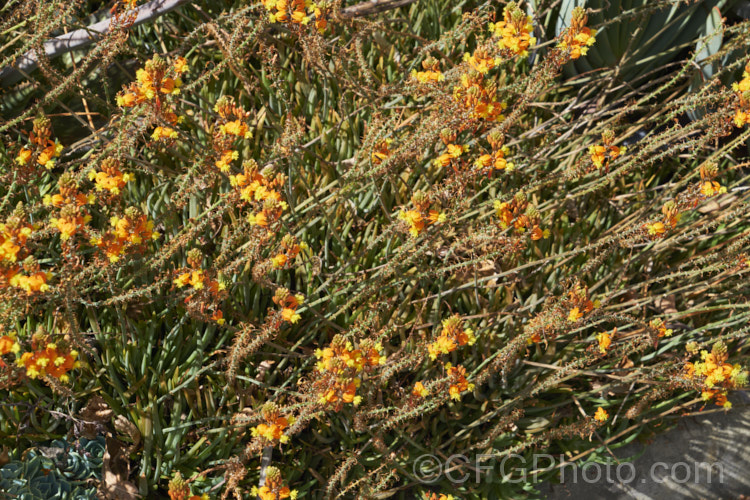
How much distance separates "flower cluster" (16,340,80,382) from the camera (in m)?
1.46

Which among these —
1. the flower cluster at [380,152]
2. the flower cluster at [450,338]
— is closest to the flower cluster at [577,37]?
the flower cluster at [380,152]

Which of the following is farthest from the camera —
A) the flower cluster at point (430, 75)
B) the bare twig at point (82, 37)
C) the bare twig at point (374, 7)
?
the bare twig at point (374, 7)

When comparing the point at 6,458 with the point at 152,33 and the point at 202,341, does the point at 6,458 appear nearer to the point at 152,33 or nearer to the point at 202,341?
the point at 202,341

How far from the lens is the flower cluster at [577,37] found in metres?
1.87

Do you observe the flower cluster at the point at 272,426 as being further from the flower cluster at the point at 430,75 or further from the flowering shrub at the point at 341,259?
the flower cluster at the point at 430,75

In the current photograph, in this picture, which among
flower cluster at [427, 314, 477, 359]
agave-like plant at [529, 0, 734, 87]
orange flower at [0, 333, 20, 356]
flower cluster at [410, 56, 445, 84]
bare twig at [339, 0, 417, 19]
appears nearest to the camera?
orange flower at [0, 333, 20, 356]

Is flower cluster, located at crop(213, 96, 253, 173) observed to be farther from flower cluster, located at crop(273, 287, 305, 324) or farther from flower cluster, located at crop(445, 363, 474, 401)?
flower cluster, located at crop(445, 363, 474, 401)

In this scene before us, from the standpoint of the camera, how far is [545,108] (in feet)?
8.91

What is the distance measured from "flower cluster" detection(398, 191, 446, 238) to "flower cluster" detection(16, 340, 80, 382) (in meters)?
0.96

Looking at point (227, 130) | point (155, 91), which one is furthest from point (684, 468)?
point (155, 91)

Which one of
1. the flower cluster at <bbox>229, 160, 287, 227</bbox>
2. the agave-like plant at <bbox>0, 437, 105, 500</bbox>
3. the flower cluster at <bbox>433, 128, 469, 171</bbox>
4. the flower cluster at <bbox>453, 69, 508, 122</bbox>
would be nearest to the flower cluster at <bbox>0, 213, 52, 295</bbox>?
the flower cluster at <bbox>229, 160, 287, 227</bbox>

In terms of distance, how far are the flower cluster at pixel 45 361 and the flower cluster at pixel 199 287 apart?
0.38m

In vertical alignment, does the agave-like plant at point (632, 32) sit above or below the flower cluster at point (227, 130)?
below

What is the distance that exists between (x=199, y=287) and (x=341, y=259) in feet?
2.28
